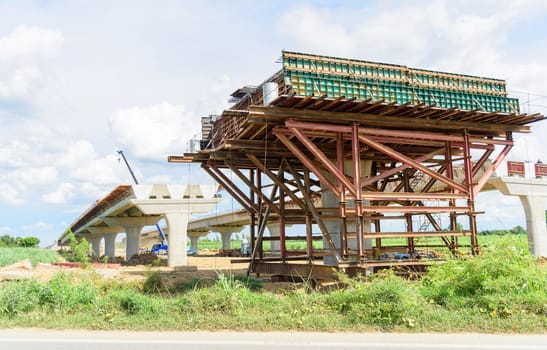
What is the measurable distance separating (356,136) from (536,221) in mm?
23929

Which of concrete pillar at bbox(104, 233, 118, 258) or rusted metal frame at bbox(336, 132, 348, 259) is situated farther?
concrete pillar at bbox(104, 233, 118, 258)

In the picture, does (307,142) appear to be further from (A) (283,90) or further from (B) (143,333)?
(B) (143,333)

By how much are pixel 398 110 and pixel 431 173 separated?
9.19 ft

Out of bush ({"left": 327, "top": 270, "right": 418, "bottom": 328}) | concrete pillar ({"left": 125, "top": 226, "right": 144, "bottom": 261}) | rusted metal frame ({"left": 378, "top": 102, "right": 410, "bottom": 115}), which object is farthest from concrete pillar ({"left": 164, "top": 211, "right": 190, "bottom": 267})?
bush ({"left": 327, "top": 270, "right": 418, "bottom": 328})

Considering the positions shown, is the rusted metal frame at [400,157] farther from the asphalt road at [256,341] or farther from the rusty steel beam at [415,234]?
the asphalt road at [256,341]

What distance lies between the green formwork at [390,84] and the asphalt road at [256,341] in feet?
30.8

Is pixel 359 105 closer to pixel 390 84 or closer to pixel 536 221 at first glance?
pixel 390 84

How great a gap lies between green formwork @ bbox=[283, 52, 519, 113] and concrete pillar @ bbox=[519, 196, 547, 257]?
663 inches

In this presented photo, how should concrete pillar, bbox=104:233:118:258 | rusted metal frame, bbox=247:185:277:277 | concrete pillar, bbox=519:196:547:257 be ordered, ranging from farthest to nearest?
1. concrete pillar, bbox=104:233:118:258
2. concrete pillar, bbox=519:196:547:257
3. rusted metal frame, bbox=247:185:277:277

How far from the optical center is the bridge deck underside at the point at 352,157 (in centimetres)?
1656

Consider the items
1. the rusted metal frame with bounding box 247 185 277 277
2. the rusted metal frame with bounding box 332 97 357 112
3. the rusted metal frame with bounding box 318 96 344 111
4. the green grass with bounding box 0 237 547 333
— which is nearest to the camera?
the green grass with bounding box 0 237 547 333

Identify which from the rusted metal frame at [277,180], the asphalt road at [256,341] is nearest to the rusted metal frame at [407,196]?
the rusted metal frame at [277,180]

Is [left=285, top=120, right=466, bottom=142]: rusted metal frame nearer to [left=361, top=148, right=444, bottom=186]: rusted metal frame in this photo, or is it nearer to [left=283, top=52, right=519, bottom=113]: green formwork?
[left=361, top=148, right=444, bottom=186]: rusted metal frame

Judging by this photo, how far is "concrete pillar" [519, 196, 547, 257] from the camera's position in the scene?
3475cm
